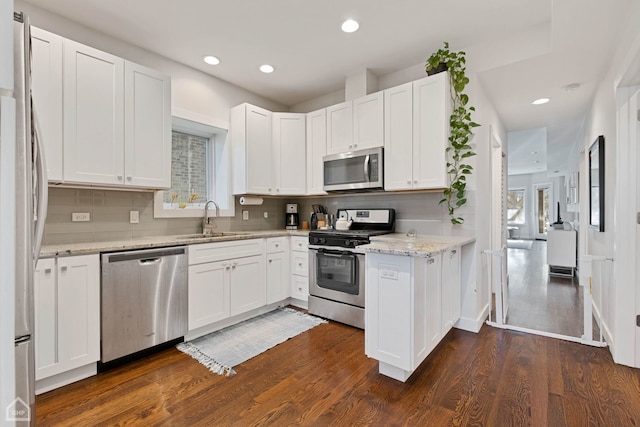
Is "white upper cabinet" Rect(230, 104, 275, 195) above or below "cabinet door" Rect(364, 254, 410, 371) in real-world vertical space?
above

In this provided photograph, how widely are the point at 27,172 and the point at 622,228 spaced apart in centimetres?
345

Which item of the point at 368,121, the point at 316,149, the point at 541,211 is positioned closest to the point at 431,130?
the point at 368,121

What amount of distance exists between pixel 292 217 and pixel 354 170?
4.14 ft

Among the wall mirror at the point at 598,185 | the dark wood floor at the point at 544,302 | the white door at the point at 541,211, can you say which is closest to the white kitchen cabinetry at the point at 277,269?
the dark wood floor at the point at 544,302

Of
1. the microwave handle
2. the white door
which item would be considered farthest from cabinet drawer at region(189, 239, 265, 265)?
the white door

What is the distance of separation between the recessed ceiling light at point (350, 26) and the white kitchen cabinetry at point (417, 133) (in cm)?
69

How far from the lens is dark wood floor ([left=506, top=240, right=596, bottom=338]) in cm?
296

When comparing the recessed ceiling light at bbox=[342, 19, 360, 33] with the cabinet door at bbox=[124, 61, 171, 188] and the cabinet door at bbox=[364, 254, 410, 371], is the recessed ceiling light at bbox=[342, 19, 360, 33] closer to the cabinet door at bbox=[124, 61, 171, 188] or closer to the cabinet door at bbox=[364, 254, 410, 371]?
the cabinet door at bbox=[124, 61, 171, 188]

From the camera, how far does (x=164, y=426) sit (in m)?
1.60

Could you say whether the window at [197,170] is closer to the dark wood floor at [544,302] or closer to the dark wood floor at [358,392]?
the dark wood floor at [358,392]

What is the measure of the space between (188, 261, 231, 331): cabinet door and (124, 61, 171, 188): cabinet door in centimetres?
85

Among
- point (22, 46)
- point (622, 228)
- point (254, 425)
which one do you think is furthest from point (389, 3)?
point (254, 425)

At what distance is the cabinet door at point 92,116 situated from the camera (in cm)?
215

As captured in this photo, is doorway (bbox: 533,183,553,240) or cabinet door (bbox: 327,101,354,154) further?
doorway (bbox: 533,183,553,240)
